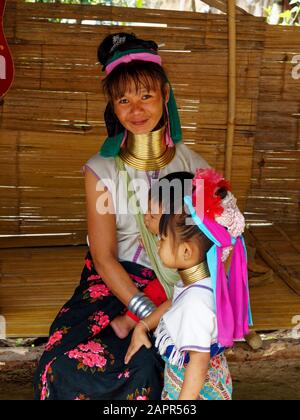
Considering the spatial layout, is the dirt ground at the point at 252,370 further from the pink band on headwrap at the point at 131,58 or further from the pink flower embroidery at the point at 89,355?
the pink band on headwrap at the point at 131,58

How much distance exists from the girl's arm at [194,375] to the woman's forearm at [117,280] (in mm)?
491

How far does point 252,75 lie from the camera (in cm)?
374

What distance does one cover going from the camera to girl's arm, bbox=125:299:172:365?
244 cm

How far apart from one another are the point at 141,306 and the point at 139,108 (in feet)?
2.27

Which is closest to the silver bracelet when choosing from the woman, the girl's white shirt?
the woman

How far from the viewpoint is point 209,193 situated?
7.09 ft

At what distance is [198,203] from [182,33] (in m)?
1.71

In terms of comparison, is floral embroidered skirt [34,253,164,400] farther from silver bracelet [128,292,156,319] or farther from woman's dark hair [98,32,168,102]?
woman's dark hair [98,32,168,102]

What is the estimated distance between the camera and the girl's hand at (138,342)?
2.43 m

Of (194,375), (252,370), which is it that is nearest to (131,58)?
(194,375)

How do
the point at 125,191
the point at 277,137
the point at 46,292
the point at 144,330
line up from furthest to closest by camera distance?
the point at 277,137 < the point at 46,292 < the point at 125,191 < the point at 144,330

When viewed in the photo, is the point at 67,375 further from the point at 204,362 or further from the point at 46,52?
the point at 46,52

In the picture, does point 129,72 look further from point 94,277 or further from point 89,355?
A: point 89,355
